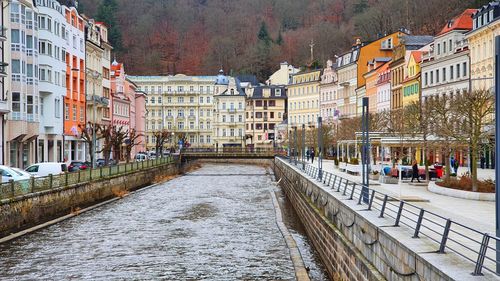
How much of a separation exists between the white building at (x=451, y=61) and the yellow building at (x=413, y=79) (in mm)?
3119

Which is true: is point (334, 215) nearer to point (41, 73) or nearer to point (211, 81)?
point (41, 73)

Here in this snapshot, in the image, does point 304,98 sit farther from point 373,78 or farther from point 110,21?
point 110,21

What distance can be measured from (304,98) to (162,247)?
115 metres

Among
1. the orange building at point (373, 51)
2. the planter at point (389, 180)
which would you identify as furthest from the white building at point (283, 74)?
the planter at point (389, 180)

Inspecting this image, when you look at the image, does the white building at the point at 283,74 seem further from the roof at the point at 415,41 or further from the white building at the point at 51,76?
the white building at the point at 51,76

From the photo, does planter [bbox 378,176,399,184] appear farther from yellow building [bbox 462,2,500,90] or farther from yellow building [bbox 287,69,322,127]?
yellow building [bbox 287,69,322,127]

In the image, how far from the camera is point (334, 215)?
25.0 metres

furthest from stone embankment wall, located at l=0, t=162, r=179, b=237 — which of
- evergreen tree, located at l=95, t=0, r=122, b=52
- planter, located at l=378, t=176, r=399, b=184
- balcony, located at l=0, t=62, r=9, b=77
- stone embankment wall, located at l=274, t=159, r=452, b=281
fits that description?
evergreen tree, located at l=95, t=0, r=122, b=52

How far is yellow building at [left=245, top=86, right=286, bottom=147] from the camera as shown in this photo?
515ft

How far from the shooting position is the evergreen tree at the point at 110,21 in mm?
171750

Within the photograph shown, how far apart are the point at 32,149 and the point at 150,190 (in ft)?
37.3

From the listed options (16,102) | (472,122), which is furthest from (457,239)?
(16,102)

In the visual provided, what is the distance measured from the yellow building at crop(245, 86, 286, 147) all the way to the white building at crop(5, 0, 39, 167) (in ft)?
313

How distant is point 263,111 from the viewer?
158 m
